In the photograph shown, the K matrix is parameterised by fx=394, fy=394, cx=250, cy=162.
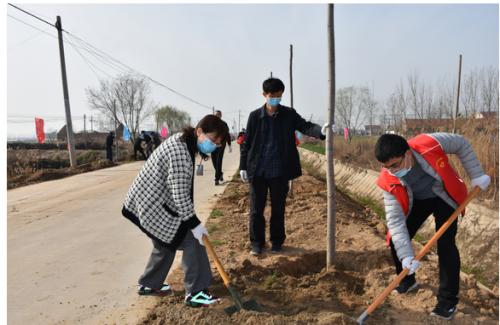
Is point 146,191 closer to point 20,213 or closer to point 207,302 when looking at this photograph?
point 207,302

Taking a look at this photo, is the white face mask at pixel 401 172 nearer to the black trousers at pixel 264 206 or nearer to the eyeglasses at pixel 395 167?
the eyeglasses at pixel 395 167

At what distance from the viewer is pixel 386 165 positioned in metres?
2.72

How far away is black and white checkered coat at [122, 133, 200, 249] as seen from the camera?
9.32 feet

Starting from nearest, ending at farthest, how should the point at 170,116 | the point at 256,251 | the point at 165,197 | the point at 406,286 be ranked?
the point at 165,197, the point at 406,286, the point at 256,251, the point at 170,116

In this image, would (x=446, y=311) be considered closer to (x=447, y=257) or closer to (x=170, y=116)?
(x=447, y=257)

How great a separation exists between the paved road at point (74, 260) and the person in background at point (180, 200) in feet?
1.76

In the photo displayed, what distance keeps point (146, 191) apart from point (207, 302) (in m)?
0.96

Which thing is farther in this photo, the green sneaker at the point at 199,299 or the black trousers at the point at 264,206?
the black trousers at the point at 264,206

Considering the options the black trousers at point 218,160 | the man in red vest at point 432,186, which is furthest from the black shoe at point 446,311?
the black trousers at point 218,160

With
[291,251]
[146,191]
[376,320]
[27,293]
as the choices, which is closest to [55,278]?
[27,293]

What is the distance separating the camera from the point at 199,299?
119 inches

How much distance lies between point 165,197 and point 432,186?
1973mm

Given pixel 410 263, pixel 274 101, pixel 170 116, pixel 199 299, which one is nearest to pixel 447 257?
pixel 410 263

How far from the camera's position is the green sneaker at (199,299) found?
300 cm
